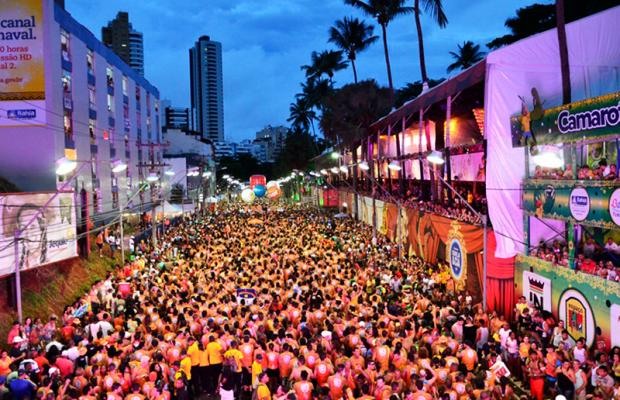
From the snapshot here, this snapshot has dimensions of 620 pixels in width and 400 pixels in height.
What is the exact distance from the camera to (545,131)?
1467cm

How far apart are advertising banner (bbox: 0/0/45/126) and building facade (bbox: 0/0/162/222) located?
95 millimetres

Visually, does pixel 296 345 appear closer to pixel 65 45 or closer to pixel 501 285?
pixel 501 285

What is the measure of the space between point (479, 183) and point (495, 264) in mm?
6542

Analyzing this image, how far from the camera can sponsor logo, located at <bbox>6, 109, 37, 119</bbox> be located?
2598 cm

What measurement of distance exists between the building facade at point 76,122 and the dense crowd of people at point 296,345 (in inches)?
247

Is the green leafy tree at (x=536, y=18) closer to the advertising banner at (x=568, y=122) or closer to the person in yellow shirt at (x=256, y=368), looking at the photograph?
the advertising banner at (x=568, y=122)

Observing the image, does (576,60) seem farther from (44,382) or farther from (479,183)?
(44,382)

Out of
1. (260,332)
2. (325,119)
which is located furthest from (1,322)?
(325,119)

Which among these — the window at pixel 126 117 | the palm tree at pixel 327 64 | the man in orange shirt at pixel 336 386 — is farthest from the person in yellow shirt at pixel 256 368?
the palm tree at pixel 327 64

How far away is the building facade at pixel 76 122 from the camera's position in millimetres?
26625

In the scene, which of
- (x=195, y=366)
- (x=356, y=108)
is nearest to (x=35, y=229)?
(x=195, y=366)

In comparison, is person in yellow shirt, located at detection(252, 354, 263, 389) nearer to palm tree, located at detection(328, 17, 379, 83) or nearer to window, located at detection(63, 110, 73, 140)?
window, located at detection(63, 110, 73, 140)

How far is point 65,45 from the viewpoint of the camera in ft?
99.6

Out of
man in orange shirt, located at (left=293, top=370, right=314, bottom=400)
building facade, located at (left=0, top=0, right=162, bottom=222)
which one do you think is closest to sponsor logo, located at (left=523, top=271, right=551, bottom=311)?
man in orange shirt, located at (left=293, top=370, right=314, bottom=400)
